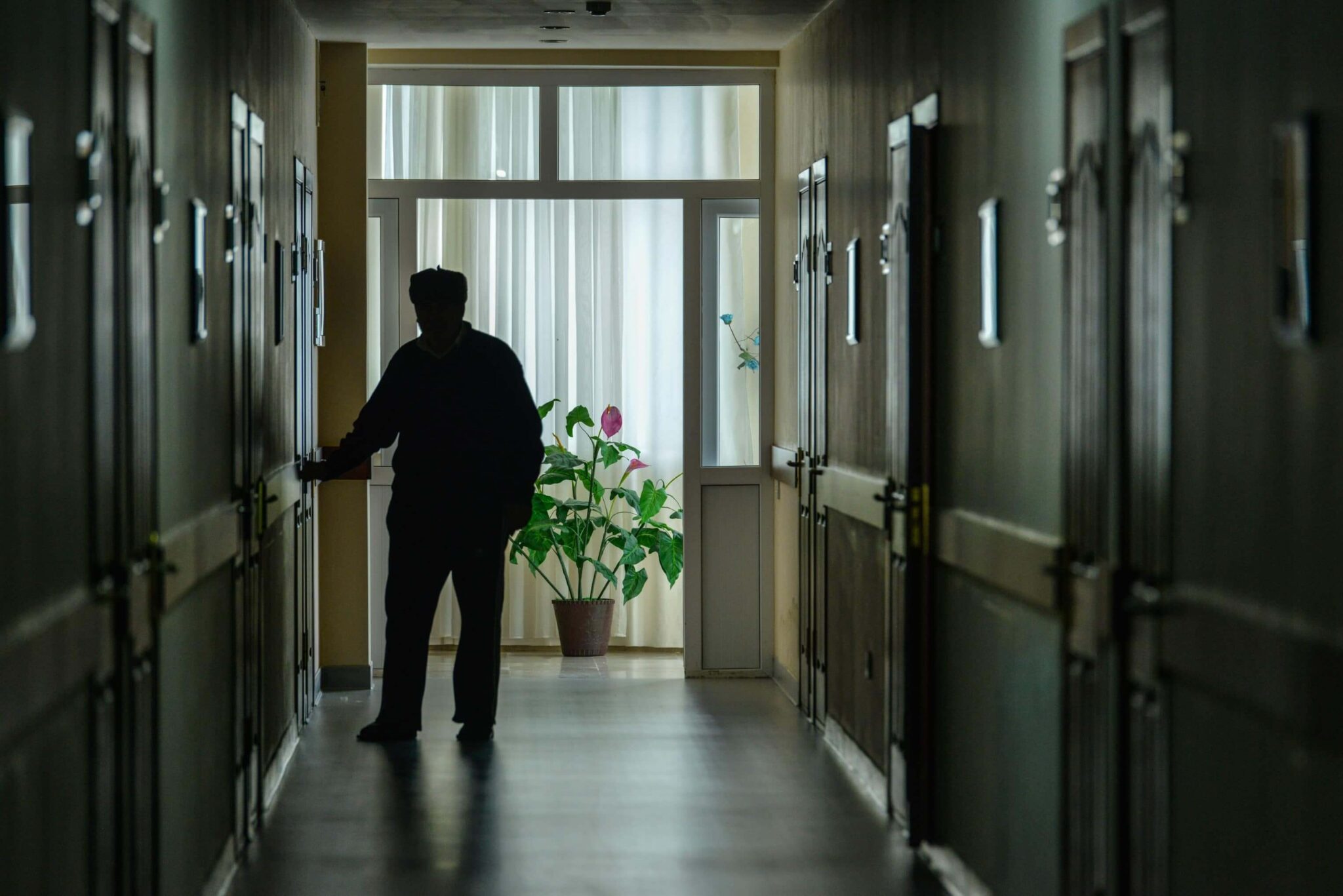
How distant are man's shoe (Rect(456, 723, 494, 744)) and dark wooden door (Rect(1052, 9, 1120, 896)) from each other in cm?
289

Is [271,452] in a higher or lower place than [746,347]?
lower

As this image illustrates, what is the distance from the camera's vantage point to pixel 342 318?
6.43 metres

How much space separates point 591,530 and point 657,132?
1889mm

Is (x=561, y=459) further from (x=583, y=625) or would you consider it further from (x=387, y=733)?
(x=387, y=733)

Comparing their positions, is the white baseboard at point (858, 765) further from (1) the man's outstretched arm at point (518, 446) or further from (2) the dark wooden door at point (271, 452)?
(2) the dark wooden door at point (271, 452)

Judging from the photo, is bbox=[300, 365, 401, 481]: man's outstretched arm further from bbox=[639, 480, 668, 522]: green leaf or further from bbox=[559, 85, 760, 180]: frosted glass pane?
bbox=[639, 480, 668, 522]: green leaf

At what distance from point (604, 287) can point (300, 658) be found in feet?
8.18

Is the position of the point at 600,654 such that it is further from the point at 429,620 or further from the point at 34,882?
the point at 34,882

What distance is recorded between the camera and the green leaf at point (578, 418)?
7.22 meters

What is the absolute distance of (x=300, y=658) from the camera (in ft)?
18.8

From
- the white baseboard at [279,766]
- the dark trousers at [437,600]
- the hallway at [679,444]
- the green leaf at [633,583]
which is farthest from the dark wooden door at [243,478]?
the green leaf at [633,583]

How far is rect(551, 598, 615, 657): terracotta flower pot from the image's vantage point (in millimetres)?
7320

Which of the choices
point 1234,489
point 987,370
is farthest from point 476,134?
point 1234,489

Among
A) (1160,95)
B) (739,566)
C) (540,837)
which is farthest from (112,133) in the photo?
(739,566)
